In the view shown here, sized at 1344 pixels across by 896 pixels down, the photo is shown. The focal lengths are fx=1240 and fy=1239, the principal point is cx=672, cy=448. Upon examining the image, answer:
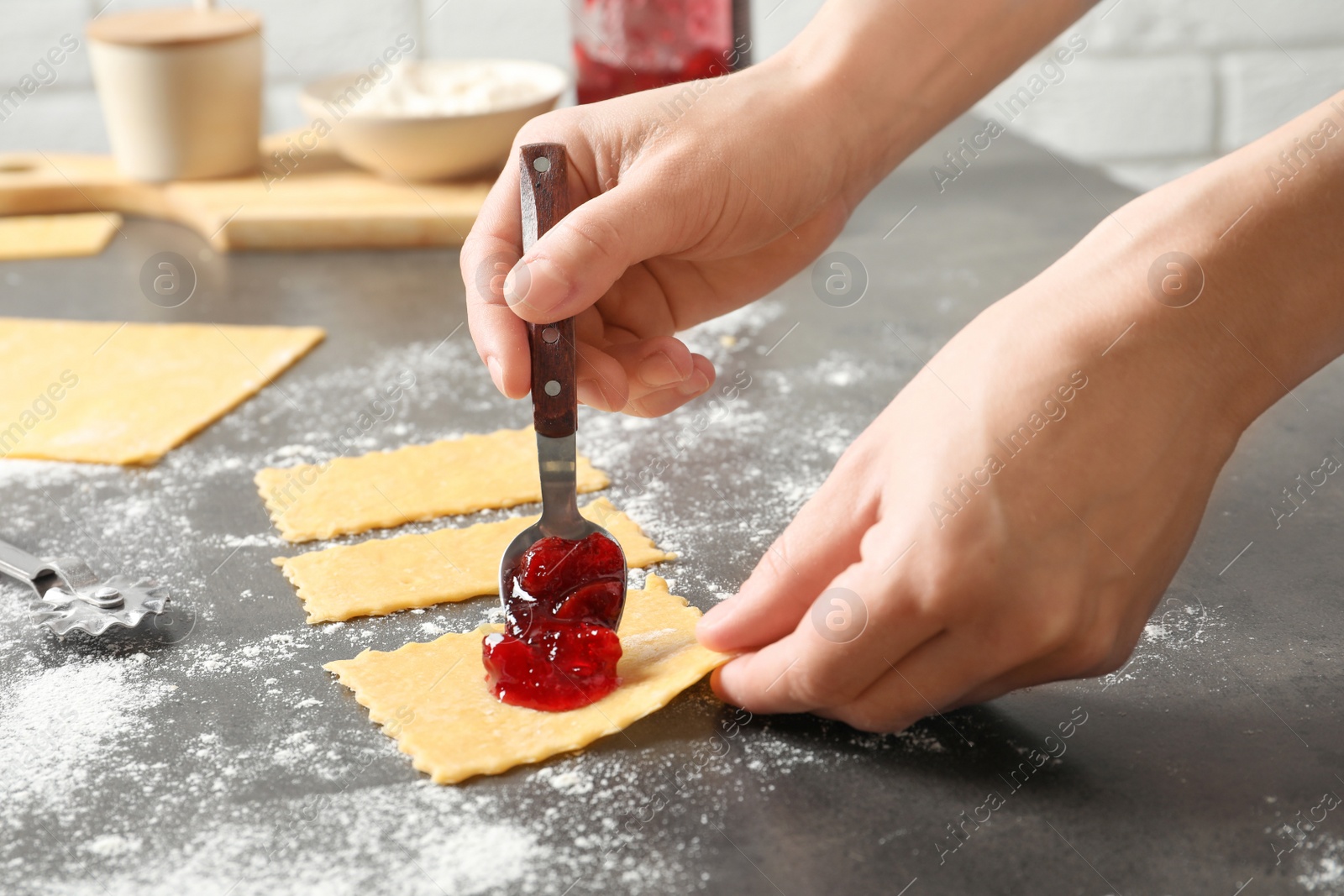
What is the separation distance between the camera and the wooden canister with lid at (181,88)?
2361mm

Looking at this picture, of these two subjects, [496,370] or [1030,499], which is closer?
[1030,499]

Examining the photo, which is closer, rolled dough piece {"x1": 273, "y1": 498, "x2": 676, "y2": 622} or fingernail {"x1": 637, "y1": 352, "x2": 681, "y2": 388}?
rolled dough piece {"x1": 273, "y1": 498, "x2": 676, "y2": 622}

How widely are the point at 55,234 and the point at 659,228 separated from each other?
1685 mm

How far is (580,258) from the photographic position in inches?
44.7

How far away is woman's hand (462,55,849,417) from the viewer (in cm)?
119

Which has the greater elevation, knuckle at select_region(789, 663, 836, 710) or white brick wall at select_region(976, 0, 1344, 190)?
knuckle at select_region(789, 663, 836, 710)

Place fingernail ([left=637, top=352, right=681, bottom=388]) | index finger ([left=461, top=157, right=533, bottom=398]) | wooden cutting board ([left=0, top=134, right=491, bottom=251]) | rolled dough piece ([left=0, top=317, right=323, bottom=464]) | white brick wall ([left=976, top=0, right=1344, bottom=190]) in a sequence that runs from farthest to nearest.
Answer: white brick wall ([left=976, top=0, right=1344, bottom=190]) → wooden cutting board ([left=0, top=134, right=491, bottom=251]) → rolled dough piece ([left=0, top=317, right=323, bottom=464]) → fingernail ([left=637, top=352, right=681, bottom=388]) → index finger ([left=461, top=157, right=533, bottom=398])

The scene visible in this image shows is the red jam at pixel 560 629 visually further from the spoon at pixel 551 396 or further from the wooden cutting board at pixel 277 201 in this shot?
the wooden cutting board at pixel 277 201

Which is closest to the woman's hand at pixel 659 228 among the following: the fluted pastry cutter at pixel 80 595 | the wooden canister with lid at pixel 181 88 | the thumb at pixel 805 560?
the thumb at pixel 805 560

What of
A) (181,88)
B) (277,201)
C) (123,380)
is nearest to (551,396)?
(123,380)

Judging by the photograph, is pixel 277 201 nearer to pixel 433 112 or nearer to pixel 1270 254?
pixel 433 112

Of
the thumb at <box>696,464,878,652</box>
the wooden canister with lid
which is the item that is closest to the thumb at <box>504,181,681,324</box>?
the thumb at <box>696,464,878,652</box>

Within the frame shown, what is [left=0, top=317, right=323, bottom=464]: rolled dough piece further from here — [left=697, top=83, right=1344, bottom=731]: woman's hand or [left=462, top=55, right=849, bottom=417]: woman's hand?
[left=697, top=83, right=1344, bottom=731]: woman's hand

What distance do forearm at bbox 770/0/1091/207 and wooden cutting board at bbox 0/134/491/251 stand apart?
39.6 inches
